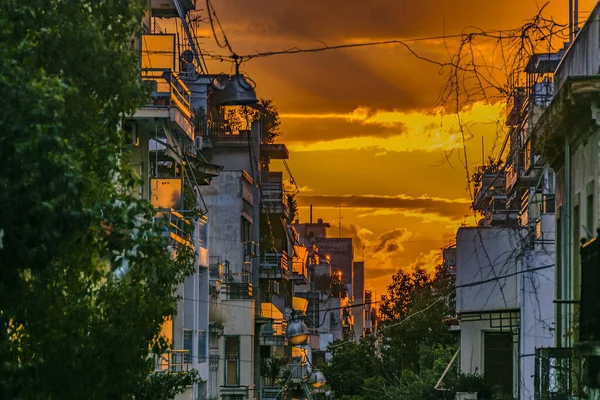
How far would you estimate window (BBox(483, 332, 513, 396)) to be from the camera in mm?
37969

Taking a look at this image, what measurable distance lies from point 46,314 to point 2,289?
1.96 metres

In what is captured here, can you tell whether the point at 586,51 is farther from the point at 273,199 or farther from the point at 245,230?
the point at 273,199

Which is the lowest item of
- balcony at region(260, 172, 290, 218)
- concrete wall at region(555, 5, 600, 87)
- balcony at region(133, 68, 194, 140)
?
concrete wall at region(555, 5, 600, 87)

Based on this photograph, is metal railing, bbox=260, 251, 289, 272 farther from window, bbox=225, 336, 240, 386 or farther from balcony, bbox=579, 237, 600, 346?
balcony, bbox=579, 237, 600, 346

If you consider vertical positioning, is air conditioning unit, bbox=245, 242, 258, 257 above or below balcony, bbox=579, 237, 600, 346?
above

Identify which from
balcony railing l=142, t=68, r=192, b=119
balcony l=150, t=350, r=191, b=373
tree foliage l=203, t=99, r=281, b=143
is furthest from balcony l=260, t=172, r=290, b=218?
balcony railing l=142, t=68, r=192, b=119

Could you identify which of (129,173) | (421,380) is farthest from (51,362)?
(421,380)

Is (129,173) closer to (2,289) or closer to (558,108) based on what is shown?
(2,289)

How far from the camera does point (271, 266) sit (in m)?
69.5

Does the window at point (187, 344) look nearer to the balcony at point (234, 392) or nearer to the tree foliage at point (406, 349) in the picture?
the tree foliage at point (406, 349)

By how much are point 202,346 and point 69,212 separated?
28421 millimetres

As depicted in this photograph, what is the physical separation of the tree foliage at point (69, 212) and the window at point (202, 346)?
22287 millimetres

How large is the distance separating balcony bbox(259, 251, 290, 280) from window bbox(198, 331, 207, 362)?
29.4m

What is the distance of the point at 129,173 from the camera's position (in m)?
14.6
